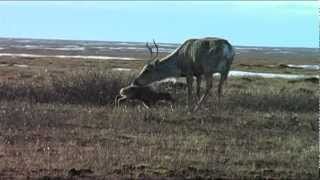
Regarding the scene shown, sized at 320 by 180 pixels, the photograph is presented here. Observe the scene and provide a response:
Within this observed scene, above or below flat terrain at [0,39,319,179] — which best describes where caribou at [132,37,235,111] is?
above

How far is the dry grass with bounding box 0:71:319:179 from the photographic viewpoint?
953cm

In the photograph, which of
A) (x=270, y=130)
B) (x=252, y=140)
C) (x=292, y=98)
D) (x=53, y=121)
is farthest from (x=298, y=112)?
(x=53, y=121)

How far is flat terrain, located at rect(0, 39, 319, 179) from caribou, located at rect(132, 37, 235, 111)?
79 centimetres

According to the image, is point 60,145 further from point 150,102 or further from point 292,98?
point 292,98

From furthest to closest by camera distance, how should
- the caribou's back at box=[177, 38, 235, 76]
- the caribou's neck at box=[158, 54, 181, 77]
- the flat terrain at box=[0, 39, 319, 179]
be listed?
the caribou's neck at box=[158, 54, 181, 77]
the caribou's back at box=[177, 38, 235, 76]
the flat terrain at box=[0, 39, 319, 179]

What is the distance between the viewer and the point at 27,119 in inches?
569

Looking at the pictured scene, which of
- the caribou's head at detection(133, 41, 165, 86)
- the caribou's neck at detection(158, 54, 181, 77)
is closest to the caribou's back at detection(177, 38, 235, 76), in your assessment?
the caribou's neck at detection(158, 54, 181, 77)

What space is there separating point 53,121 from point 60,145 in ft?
9.77

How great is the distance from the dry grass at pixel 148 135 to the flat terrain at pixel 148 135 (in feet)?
0.06

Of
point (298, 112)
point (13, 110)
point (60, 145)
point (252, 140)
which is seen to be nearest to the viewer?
point (60, 145)

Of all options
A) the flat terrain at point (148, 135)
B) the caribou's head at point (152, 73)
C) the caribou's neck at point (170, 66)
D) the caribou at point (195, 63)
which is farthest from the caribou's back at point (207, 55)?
the flat terrain at point (148, 135)

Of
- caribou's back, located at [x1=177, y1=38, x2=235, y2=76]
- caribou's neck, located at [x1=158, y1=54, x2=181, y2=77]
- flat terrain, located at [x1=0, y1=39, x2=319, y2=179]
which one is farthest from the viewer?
caribou's neck, located at [x1=158, y1=54, x2=181, y2=77]

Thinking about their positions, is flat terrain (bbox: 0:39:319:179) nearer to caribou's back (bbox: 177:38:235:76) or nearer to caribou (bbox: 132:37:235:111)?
caribou (bbox: 132:37:235:111)

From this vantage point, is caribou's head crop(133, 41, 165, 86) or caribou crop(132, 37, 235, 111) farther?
caribou's head crop(133, 41, 165, 86)
